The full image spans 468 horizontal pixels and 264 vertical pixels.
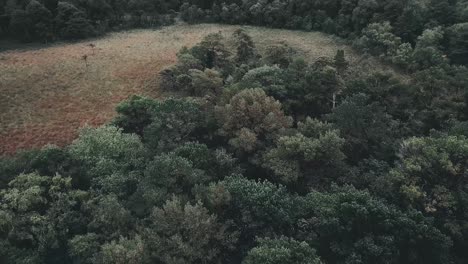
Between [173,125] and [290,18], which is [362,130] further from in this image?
[290,18]

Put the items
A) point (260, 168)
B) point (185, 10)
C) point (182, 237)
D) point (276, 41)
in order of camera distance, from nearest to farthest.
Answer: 1. point (182, 237)
2. point (260, 168)
3. point (276, 41)
4. point (185, 10)

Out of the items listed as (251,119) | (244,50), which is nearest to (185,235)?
(251,119)

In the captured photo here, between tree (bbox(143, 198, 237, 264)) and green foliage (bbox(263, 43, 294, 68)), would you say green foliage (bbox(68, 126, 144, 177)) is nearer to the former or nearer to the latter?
tree (bbox(143, 198, 237, 264))

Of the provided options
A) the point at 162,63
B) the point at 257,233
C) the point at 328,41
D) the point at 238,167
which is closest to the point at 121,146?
the point at 238,167

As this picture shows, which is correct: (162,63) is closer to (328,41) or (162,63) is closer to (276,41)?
(276,41)

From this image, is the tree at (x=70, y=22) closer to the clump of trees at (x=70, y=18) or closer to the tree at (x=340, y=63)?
the clump of trees at (x=70, y=18)
